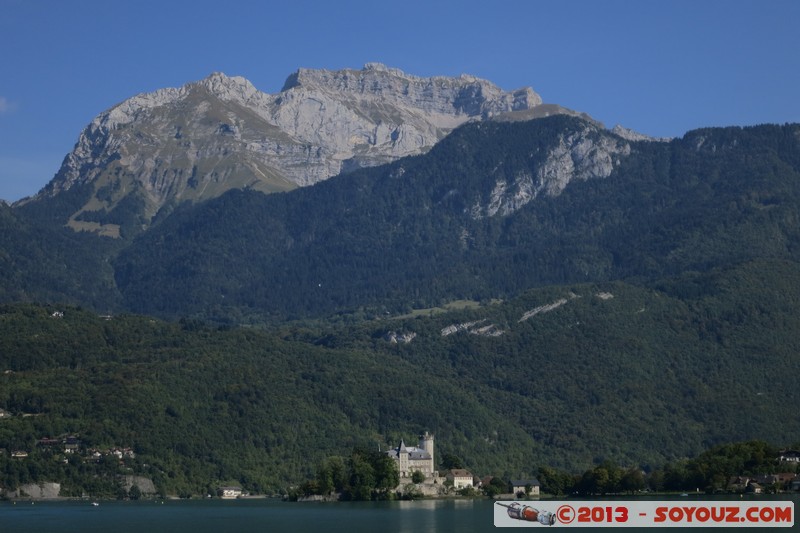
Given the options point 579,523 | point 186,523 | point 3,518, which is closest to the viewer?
point 579,523

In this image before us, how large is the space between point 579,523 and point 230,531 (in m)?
34.3

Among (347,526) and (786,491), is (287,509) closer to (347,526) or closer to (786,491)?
(347,526)

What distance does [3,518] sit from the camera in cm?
17625

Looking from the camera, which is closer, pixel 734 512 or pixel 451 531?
pixel 734 512

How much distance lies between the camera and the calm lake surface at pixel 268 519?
6014 inches

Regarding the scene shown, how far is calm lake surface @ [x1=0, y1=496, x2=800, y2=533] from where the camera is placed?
501 feet

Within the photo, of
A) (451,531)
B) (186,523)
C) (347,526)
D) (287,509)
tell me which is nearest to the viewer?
(451,531)

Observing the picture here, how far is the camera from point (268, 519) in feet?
554

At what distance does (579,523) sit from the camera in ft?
436

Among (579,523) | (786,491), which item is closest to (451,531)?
(579,523)

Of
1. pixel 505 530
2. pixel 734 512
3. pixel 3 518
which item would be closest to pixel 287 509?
pixel 3 518

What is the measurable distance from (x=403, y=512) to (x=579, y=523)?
46.7 meters

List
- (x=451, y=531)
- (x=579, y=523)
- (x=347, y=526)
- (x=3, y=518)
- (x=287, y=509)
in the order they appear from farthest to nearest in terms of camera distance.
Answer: (x=287, y=509) → (x=3, y=518) → (x=347, y=526) → (x=451, y=531) → (x=579, y=523)

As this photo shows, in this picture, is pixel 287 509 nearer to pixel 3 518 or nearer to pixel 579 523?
pixel 3 518
